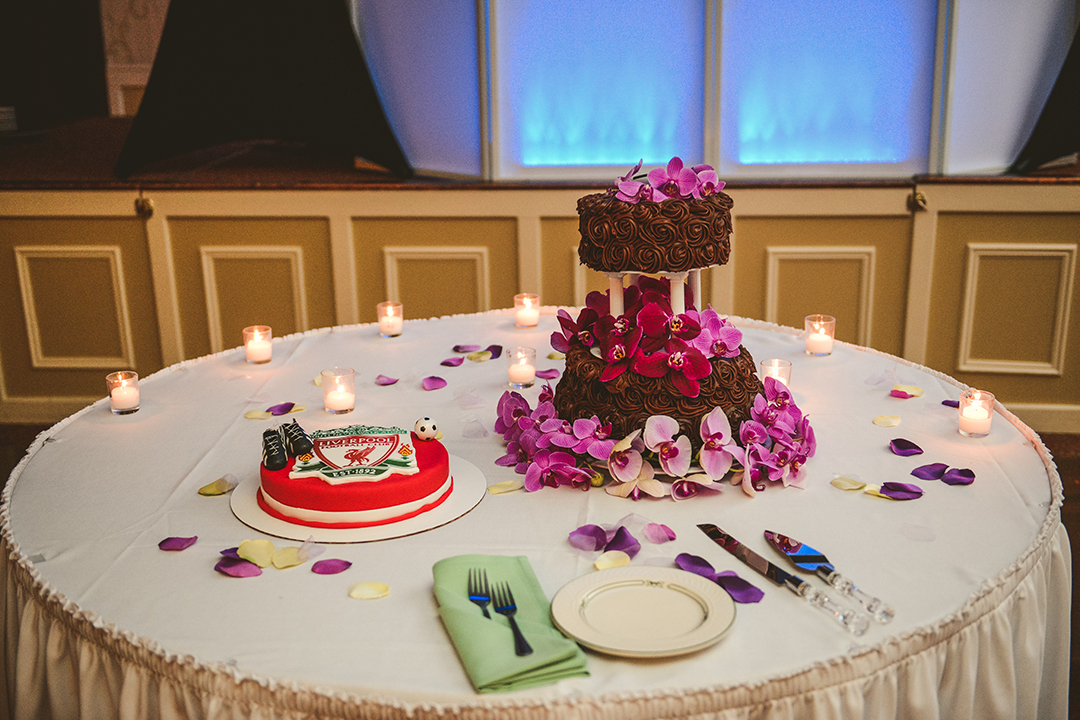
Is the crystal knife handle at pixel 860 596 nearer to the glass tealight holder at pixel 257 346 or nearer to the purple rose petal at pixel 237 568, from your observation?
the purple rose petal at pixel 237 568

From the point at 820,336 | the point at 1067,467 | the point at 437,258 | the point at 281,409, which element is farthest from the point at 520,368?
the point at 1067,467

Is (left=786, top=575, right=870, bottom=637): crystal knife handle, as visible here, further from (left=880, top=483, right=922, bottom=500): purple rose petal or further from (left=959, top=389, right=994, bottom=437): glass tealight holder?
(left=959, top=389, right=994, bottom=437): glass tealight holder

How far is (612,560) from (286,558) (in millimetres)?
395

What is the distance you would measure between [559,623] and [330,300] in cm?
290

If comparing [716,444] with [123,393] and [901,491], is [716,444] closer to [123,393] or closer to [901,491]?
[901,491]

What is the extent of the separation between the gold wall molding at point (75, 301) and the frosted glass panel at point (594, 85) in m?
1.61

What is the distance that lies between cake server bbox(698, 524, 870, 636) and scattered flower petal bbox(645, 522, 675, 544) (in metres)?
0.05

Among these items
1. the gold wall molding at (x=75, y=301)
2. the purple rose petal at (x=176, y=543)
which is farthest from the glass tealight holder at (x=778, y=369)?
the gold wall molding at (x=75, y=301)

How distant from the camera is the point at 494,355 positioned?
1.99 meters

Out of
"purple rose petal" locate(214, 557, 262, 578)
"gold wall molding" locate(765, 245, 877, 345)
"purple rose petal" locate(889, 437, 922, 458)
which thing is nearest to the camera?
"purple rose petal" locate(214, 557, 262, 578)

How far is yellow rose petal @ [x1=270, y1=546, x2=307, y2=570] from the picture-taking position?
3.55ft

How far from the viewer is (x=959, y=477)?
1299 mm

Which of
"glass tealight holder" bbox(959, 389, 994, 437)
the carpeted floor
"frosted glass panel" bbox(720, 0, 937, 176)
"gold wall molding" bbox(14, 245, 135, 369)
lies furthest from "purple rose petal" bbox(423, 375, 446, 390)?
"gold wall molding" bbox(14, 245, 135, 369)

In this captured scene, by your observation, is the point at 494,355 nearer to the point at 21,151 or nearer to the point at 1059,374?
the point at 1059,374
